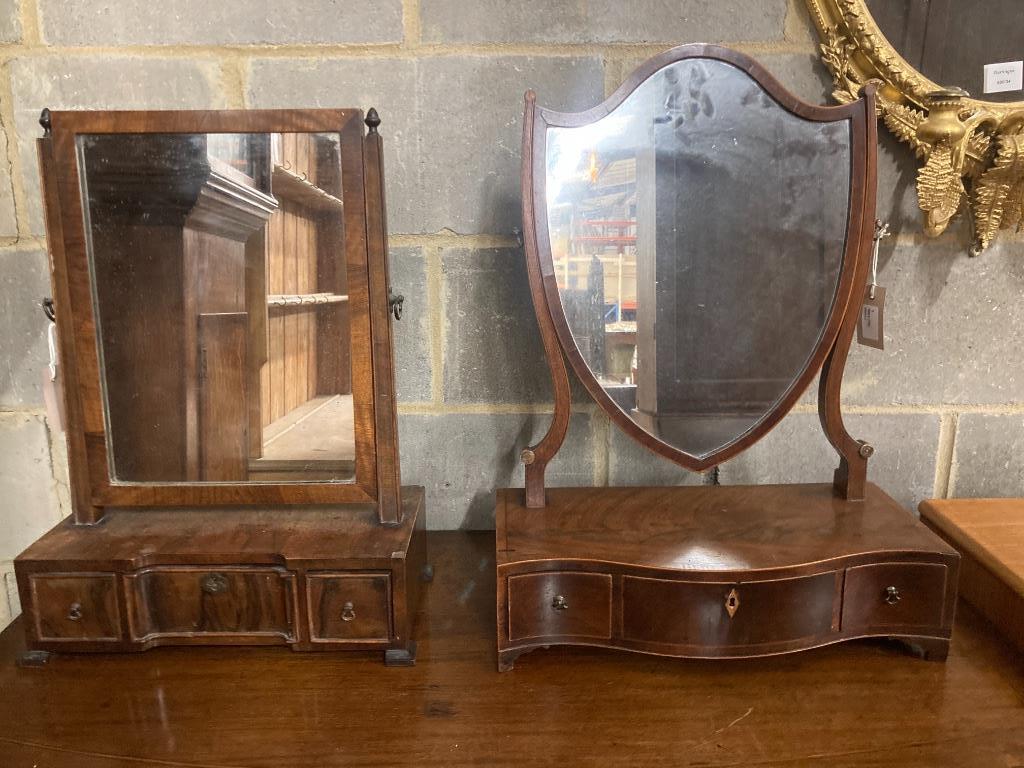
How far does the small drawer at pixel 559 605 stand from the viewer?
0.85 meters

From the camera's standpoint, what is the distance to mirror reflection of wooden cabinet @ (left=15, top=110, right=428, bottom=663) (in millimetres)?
875

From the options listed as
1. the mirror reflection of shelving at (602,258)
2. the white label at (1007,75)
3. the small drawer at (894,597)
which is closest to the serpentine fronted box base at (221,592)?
the mirror reflection of shelving at (602,258)

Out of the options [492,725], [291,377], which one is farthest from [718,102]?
[492,725]

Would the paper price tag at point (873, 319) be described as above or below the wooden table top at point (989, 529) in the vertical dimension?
above

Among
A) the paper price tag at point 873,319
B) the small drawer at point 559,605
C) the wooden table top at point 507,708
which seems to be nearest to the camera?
the wooden table top at point 507,708

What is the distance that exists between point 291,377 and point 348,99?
422 mm

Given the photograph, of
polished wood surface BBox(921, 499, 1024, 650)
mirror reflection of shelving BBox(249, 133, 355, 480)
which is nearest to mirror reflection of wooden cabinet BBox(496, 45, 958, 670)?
polished wood surface BBox(921, 499, 1024, 650)

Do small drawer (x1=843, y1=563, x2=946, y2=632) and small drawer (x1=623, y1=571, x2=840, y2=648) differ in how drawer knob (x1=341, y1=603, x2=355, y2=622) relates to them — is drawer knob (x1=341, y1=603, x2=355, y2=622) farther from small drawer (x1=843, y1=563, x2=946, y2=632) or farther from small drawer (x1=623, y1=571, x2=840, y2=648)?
small drawer (x1=843, y1=563, x2=946, y2=632)

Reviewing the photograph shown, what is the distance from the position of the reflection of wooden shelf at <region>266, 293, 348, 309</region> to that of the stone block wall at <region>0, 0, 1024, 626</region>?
223 mm

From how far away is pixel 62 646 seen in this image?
2.91ft

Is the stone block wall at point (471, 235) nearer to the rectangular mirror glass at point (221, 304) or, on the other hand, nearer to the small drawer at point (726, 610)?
the rectangular mirror glass at point (221, 304)

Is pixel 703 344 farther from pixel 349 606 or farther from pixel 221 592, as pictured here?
pixel 221 592

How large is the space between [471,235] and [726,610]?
616mm

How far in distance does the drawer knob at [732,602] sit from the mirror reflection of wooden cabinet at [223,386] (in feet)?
1.18
